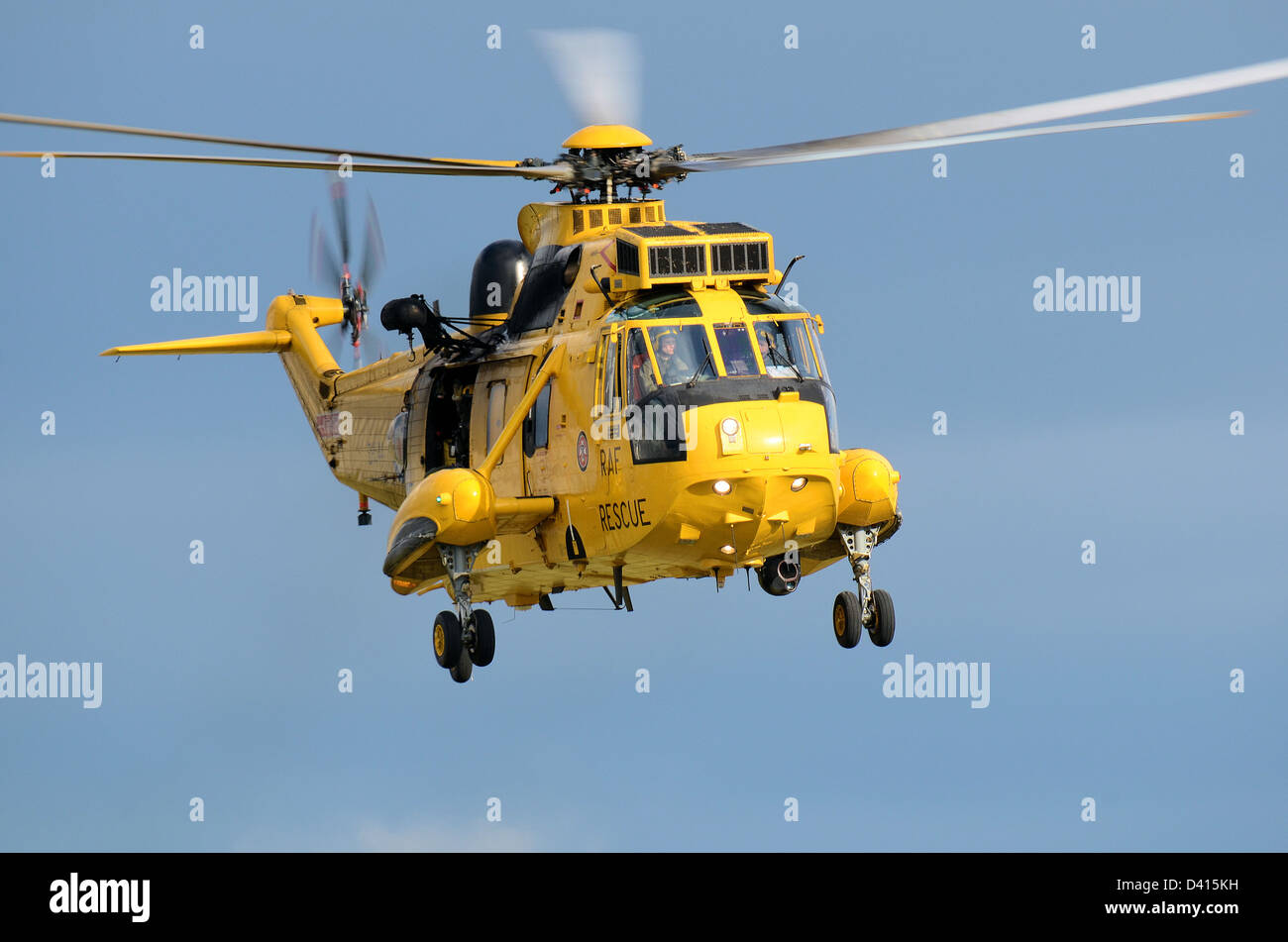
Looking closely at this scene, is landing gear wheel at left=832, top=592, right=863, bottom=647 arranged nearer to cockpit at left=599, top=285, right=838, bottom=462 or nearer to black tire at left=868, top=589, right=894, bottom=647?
black tire at left=868, top=589, right=894, bottom=647

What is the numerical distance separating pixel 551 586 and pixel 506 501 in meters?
2.40

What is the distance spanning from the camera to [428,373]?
1296 inches

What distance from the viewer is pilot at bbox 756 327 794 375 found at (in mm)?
27469

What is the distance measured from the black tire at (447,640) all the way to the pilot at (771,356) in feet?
19.8

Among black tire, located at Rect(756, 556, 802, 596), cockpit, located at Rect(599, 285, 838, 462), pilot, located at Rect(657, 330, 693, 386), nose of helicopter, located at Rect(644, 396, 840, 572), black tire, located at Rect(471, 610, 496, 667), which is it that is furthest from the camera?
black tire, located at Rect(471, 610, 496, 667)

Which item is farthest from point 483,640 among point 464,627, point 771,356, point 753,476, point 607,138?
point 607,138

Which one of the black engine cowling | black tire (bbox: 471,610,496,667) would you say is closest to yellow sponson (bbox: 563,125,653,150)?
the black engine cowling

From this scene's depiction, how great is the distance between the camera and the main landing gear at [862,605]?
29.5 metres

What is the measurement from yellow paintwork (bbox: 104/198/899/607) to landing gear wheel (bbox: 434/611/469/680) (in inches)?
36.1

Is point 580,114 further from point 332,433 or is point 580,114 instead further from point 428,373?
A: point 332,433

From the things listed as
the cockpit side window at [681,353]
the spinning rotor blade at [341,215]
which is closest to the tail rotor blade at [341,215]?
the spinning rotor blade at [341,215]

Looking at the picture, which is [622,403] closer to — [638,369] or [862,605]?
[638,369]

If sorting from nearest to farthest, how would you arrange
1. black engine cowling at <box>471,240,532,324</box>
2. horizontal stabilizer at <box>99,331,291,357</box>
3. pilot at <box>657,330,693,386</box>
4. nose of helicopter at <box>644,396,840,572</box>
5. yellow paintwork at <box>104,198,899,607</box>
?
nose of helicopter at <box>644,396,840,572</box> → yellow paintwork at <box>104,198,899,607</box> → pilot at <box>657,330,693,386</box> → black engine cowling at <box>471,240,532,324</box> → horizontal stabilizer at <box>99,331,291,357</box>

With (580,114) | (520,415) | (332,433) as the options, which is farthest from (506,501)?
(332,433)
